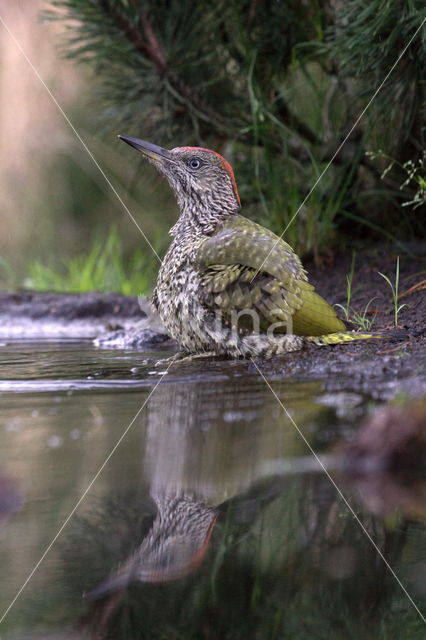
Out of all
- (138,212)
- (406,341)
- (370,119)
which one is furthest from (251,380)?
(138,212)

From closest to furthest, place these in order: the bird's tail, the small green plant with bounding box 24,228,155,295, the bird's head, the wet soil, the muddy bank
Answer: the wet soil → the bird's tail → the bird's head → the muddy bank → the small green plant with bounding box 24,228,155,295

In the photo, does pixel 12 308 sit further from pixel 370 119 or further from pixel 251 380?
pixel 251 380

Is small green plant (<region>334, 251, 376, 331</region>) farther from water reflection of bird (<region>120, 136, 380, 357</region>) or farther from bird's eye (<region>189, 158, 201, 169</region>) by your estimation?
bird's eye (<region>189, 158, 201, 169</region>)

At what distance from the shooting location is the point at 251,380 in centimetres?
287

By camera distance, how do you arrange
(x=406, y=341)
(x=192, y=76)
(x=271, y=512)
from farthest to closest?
(x=192, y=76)
(x=406, y=341)
(x=271, y=512)

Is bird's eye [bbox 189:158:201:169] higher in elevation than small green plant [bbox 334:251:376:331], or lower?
higher

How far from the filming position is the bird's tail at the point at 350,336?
3.33 m

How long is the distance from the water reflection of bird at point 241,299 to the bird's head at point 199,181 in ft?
1.15

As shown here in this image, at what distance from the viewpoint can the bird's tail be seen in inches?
131

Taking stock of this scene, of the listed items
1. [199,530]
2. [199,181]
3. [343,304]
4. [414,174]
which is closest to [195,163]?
[199,181]

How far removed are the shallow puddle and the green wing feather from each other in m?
0.92

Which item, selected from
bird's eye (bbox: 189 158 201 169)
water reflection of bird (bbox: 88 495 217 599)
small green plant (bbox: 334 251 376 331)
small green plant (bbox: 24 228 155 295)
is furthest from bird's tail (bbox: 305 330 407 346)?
small green plant (bbox: 24 228 155 295)

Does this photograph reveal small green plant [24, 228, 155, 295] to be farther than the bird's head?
Yes

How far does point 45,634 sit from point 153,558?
282 mm
